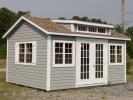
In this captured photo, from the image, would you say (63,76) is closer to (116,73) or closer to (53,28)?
(53,28)

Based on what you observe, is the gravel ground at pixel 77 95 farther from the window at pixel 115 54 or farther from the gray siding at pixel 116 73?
the window at pixel 115 54

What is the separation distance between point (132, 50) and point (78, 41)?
38317 millimetres

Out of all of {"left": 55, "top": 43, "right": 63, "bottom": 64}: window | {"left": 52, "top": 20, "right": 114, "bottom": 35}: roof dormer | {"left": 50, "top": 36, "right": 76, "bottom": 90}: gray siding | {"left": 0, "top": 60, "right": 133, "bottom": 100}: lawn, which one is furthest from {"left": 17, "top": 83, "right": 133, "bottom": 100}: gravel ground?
{"left": 52, "top": 20, "right": 114, "bottom": 35}: roof dormer

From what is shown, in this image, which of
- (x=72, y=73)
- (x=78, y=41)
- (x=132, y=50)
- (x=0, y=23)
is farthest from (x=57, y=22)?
(x=0, y=23)

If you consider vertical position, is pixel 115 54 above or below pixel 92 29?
below

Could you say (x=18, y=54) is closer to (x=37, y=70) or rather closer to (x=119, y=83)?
(x=37, y=70)

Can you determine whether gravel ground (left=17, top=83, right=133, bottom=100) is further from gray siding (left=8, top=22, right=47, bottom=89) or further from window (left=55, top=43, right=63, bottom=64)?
window (left=55, top=43, right=63, bottom=64)

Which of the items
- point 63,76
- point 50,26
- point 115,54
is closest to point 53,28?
point 50,26

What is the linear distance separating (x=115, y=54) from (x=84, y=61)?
9.19 feet

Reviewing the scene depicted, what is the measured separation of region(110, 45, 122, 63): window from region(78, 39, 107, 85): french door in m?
0.72

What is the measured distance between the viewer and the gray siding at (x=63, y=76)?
14.7 metres

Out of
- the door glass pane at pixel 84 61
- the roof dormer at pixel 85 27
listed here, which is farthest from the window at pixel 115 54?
the door glass pane at pixel 84 61

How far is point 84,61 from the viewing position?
16.2 m

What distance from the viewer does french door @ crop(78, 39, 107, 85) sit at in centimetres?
1609
